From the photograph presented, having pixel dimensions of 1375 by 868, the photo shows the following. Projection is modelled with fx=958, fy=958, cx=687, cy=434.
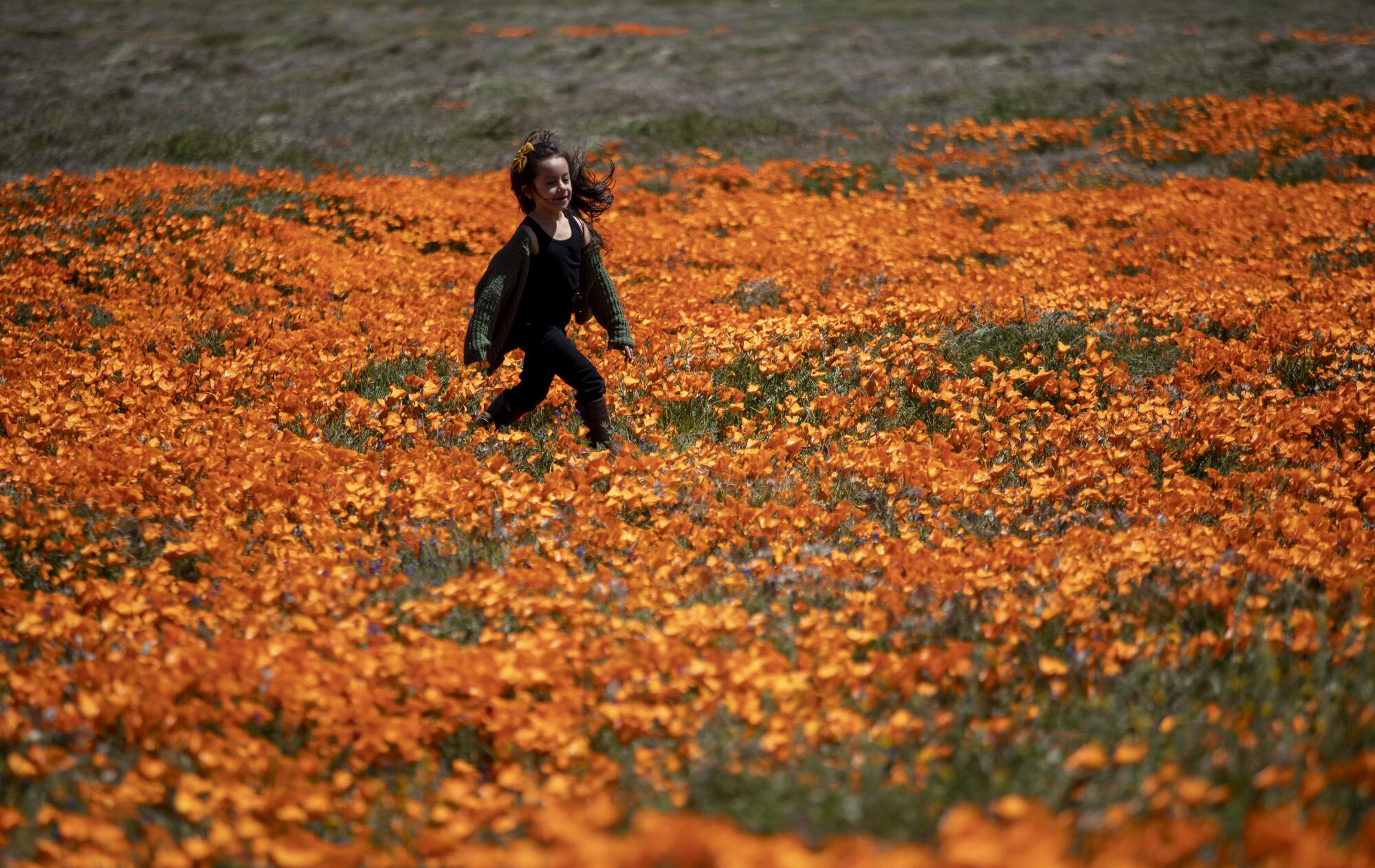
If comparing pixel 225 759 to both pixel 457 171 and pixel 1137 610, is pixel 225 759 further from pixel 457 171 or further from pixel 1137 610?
pixel 457 171

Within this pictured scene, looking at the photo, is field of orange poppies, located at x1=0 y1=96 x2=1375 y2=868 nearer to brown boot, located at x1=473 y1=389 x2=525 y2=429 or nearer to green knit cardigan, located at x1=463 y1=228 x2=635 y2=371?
brown boot, located at x1=473 y1=389 x2=525 y2=429

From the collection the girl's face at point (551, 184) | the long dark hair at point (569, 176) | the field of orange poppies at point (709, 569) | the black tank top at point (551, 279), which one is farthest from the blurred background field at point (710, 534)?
the girl's face at point (551, 184)

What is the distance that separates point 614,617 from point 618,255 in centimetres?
791

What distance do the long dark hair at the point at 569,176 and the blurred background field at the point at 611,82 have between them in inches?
398

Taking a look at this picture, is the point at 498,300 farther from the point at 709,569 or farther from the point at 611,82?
the point at 611,82

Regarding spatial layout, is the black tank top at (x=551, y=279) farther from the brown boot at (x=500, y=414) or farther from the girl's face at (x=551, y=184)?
the brown boot at (x=500, y=414)

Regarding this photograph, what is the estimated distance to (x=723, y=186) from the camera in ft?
48.9

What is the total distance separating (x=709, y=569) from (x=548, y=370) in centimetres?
231

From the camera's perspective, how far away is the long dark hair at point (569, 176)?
19.5 feet

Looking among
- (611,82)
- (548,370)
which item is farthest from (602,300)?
(611,82)

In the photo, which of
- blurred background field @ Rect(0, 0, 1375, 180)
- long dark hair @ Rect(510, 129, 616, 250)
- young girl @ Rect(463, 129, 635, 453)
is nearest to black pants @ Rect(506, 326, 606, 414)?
young girl @ Rect(463, 129, 635, 453)

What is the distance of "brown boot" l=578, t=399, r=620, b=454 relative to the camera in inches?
244

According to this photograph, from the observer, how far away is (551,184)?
5.99 metres

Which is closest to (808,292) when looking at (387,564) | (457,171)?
(387,564)
